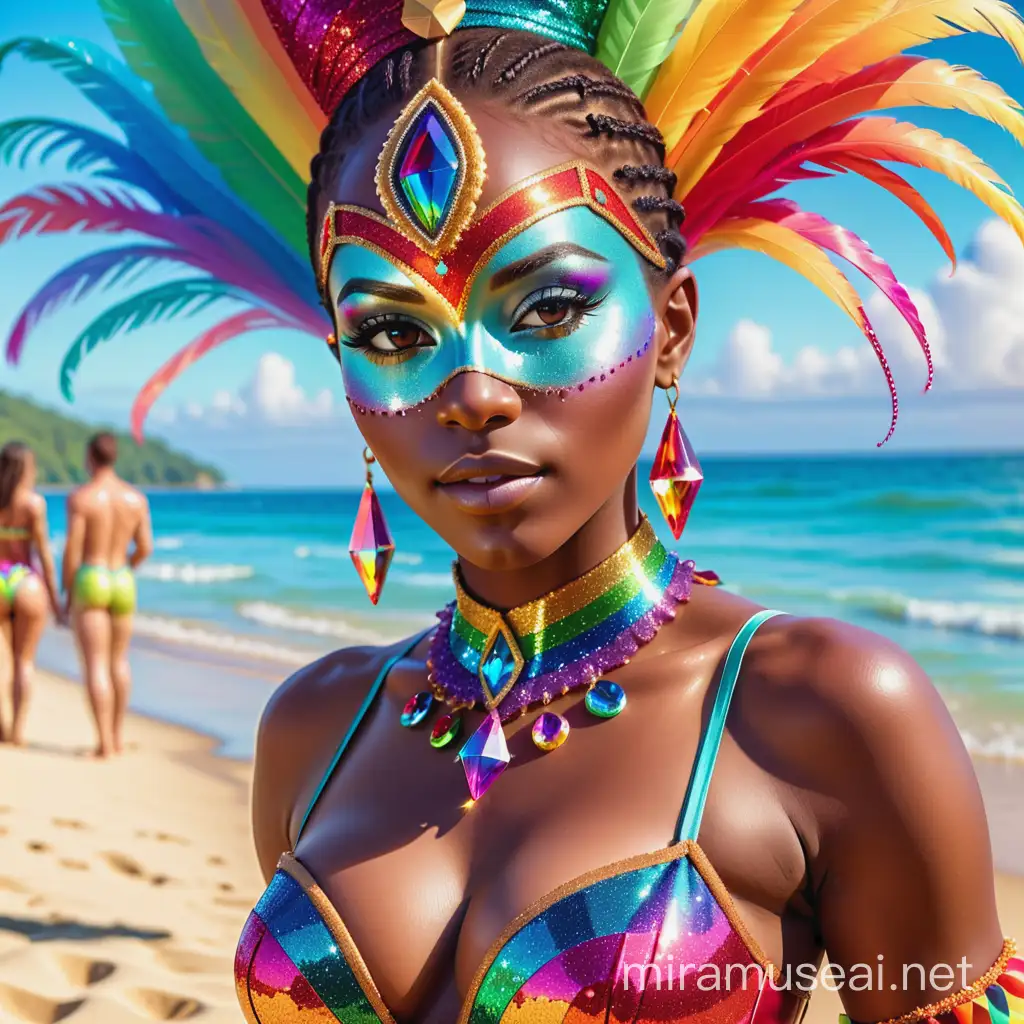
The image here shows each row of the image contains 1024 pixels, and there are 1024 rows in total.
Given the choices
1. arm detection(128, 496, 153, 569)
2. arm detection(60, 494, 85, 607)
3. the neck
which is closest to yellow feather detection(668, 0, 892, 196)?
the neck

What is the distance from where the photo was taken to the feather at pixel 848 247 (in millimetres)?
1841

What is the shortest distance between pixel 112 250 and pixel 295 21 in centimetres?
61

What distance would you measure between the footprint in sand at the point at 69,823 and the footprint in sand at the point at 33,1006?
265 cm

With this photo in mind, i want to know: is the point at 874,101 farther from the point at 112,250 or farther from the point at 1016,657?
the point at 1016,657

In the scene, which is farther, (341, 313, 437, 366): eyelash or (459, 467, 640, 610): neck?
(459, 467, 640, 610): neck

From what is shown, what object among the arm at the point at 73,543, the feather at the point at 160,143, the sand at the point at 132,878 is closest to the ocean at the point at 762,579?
the sand at the point at 132,878

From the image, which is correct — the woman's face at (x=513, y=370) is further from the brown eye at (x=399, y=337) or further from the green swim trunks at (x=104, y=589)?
the green swim trunks at (x=104, y=589)

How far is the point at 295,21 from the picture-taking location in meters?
1.88

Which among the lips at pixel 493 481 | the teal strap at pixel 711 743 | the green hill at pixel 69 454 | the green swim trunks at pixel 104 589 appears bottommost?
the green hill at pixel 69 454

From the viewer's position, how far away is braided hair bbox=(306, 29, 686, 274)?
165 centimetres

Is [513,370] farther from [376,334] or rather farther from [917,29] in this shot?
[917,29]

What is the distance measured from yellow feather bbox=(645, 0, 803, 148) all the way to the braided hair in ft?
0.26

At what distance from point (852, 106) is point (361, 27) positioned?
760 millimetres

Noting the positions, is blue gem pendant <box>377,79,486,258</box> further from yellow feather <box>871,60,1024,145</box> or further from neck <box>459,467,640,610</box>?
yellow feather <box>871,60,1024,145</box>
